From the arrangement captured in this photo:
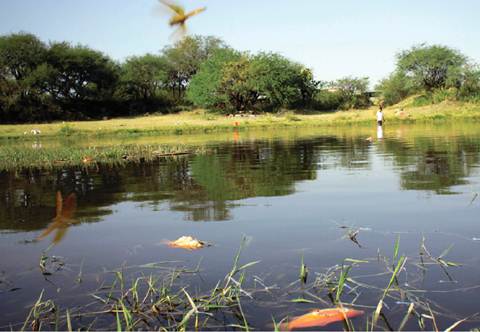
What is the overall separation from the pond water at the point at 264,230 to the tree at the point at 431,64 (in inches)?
1743

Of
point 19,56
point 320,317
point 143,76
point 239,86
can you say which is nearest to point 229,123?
point 239,86

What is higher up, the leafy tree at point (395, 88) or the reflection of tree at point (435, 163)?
the leafy tree at point (395, 88)

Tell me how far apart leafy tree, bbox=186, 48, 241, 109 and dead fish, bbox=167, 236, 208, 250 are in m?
47.5

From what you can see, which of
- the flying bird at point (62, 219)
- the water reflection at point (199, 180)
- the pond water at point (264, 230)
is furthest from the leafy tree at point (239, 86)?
the flying bird at point (62, 219)

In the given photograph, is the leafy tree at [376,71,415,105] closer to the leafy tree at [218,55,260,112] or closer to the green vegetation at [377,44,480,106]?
the green vegetation at [377,44,480,106]

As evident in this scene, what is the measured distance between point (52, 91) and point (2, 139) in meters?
19.4

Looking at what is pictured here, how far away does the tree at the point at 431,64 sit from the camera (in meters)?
54.1

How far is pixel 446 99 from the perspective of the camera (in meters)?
51.3

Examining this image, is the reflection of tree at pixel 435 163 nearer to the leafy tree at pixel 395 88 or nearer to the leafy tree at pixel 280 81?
the leafy tree at pixel 280 81

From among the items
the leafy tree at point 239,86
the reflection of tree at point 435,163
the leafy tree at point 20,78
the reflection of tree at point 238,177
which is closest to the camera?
the reflection of tree at point 238,177

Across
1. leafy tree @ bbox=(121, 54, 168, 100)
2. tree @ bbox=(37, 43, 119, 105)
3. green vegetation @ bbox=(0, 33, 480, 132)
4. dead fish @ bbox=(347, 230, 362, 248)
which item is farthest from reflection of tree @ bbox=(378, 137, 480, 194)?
leafy tree @ bbox=(121, 54, 168, 100)

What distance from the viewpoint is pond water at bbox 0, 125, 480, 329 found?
447 centimetres

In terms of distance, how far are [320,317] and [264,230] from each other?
2884 millimetres

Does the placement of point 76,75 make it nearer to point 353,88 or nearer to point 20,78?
point 20,78
